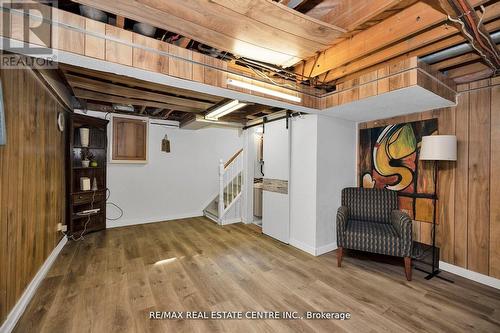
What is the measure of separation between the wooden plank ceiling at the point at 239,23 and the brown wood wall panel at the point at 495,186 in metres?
2.21

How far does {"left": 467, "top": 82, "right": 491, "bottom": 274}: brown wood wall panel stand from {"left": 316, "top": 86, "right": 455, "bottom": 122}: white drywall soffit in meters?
0.26

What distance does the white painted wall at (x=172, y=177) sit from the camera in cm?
444

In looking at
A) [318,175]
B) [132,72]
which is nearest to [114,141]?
[132,72]

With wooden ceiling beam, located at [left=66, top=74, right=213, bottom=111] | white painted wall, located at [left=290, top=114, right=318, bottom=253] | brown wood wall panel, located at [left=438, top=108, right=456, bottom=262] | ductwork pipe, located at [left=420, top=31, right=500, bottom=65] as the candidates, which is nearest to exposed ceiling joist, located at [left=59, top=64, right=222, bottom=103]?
wooden ceiling beam, located at [left=66, top=74, right=213, bottom=111]

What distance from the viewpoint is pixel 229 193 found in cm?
509

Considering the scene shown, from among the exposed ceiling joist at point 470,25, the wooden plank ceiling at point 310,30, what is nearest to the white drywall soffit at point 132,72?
the wooden plank ceiling at point 310,30

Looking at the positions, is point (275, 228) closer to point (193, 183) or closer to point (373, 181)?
point (373, 181)

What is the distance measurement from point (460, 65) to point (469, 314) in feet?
8.18

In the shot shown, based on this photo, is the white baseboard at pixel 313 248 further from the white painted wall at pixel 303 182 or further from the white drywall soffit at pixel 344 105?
the white drywall soffit at pixel 344 105

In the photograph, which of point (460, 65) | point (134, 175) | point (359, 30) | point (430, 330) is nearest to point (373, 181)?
point (460, 65)

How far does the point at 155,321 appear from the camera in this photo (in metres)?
1.77

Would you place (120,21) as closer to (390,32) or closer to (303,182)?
(390,32)

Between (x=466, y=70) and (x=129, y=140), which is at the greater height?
(x=466, y=70)

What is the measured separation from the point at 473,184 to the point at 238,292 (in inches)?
119
